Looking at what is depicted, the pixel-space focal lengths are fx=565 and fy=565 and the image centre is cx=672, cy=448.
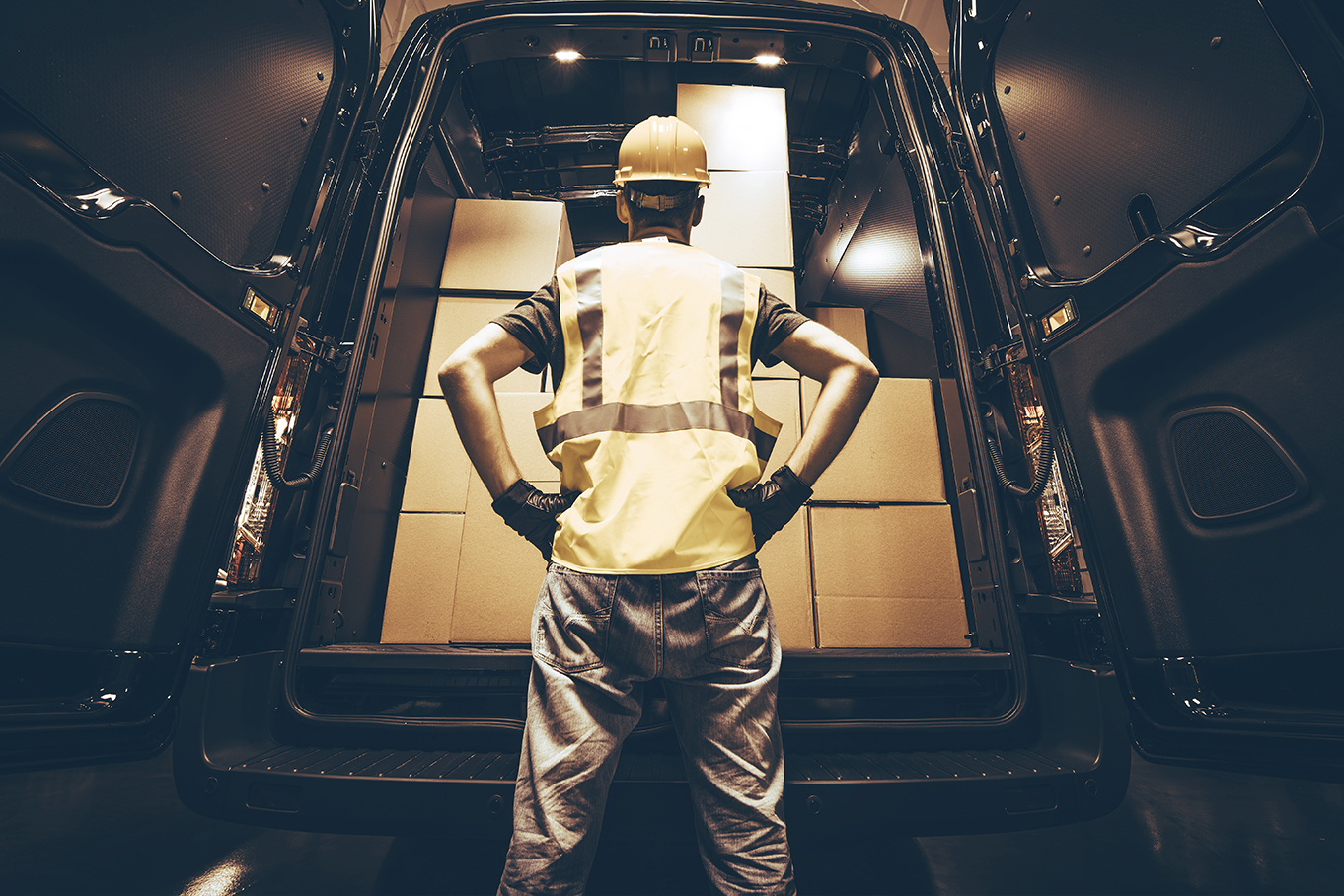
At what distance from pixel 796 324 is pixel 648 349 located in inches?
15.0

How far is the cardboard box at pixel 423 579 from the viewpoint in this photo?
5.98ft

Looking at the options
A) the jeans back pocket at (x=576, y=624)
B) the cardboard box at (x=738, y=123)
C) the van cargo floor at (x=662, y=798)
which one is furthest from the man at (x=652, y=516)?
the cardboard box at (x=738, y=123)

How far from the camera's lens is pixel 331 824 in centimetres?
115

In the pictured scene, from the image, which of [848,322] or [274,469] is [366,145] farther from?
[848,322]

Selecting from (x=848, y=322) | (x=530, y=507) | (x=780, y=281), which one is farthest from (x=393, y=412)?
(x=848, y=322)

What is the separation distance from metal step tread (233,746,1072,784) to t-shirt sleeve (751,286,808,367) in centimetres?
92

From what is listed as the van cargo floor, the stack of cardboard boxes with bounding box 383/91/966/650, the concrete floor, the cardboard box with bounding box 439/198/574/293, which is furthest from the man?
the cardboard box with bounding box 439/198/574/293

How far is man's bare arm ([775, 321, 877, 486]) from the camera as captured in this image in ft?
3.93

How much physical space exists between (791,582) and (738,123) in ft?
A: 6.88

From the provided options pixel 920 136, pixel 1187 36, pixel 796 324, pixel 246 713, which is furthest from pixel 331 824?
pixel 920 136

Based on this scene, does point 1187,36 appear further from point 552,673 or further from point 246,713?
point 246,713

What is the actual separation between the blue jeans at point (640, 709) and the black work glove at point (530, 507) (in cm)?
14

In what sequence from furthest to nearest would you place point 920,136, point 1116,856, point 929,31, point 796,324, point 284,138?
point 929,31
point 920,136
point 1116,856
point 284,138
point 796,324

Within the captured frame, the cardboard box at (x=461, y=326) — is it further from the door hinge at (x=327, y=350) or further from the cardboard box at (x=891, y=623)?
the cardboard box at (x=891, y=623)
